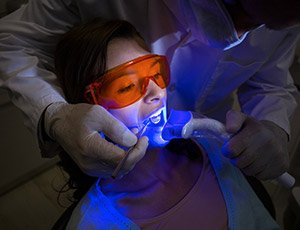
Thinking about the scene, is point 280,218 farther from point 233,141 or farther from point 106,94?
point 106,94

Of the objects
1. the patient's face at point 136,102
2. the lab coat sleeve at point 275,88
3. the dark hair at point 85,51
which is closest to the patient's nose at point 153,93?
the patient's face at point 136,102

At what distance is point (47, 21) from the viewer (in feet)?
3.22

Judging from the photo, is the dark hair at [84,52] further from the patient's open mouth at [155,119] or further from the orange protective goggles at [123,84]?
the patient's open mouth at [155,119]

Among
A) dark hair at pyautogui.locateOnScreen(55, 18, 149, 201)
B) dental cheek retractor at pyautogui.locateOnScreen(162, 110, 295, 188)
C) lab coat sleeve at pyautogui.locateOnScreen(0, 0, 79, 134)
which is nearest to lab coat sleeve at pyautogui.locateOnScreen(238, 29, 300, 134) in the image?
dental cheek retractor at pyautogui.locateOnScreen(162, 110, 295, 188)

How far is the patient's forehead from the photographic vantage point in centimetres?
83

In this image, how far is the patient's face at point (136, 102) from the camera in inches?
33.0

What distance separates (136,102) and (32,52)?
0.44m

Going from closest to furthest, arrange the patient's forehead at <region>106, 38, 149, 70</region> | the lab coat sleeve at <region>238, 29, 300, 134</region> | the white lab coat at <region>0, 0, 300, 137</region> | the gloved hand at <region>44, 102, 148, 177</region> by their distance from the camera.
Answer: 1. the gloved hand at <region>44, 102, 148, 177</region>
2. the patient's forehead at <region>106, 38, 149, 70</region>
3. the white lab coat at <region>0, 0, 300, 137</region>
4. the lab coat sleeve at <region>238, 29, 300, 134</region>

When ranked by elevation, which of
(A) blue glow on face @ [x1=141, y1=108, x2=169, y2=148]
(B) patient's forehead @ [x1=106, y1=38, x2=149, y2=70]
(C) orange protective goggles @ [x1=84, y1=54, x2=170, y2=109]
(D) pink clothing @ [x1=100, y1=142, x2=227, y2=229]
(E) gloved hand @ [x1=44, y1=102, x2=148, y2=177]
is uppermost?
(B) patient's forehead @ [x1=106, y1=38, x2=149, y2=70]

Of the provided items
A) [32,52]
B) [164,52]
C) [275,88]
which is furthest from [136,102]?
[275,88]

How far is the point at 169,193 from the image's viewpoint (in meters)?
0.98

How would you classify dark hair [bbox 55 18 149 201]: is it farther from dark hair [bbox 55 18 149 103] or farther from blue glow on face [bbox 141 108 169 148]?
blue glow on face [bbox 141 108 169 148]

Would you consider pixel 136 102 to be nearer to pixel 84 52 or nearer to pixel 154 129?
pixel 154 129

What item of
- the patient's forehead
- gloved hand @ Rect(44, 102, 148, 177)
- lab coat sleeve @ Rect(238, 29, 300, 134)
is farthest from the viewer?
lab coat sleeve @ Rect(238, 29, 300, 134)
